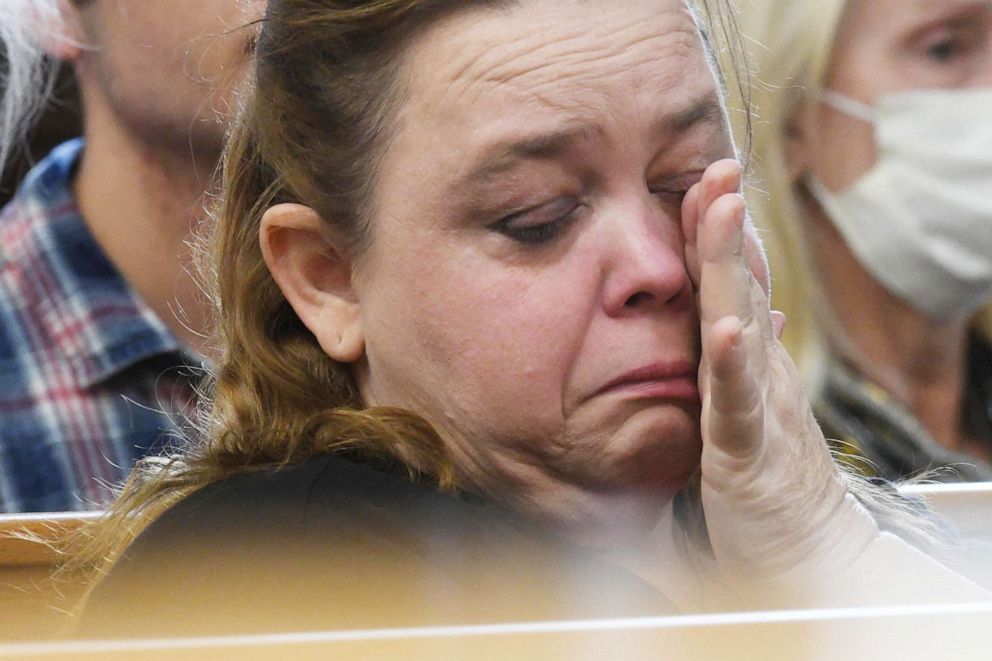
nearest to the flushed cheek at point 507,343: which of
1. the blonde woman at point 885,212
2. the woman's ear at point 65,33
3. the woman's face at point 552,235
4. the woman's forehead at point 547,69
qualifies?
the woman's face at point 552,235

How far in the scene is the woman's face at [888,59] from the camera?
2.00m

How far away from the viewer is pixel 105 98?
174cm

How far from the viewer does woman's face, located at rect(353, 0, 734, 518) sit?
2.80ft

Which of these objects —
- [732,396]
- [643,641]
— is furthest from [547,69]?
[643,641]

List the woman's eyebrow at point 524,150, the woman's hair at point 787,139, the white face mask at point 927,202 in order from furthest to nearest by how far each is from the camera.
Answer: the white face mask at point 927,202 < the woman's hair at point 787,139 < the woman's eyebrow at point 524,150

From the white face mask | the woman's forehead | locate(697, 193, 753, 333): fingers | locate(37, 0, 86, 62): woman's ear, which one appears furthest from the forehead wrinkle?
the white face mask

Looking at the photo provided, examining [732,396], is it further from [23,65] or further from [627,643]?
[23,65]

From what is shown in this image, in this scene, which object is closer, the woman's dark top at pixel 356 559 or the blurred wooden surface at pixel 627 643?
A: the blurred wooden surface at pixel 627 643

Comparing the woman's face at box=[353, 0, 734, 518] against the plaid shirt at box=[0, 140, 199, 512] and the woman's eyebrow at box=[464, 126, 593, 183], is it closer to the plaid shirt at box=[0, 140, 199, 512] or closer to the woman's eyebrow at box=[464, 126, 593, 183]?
the woman's eyebrow at box=[464, 126, 593, 183]

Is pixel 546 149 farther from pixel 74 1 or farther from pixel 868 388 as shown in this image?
pixel 868 388

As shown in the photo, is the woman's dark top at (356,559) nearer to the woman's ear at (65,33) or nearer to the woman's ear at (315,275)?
the woman's ear at (315,275)

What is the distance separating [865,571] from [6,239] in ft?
4.02

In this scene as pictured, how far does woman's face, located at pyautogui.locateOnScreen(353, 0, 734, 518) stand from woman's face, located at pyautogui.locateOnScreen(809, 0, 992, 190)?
1202 millimetres

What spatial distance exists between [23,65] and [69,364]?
45 cm
